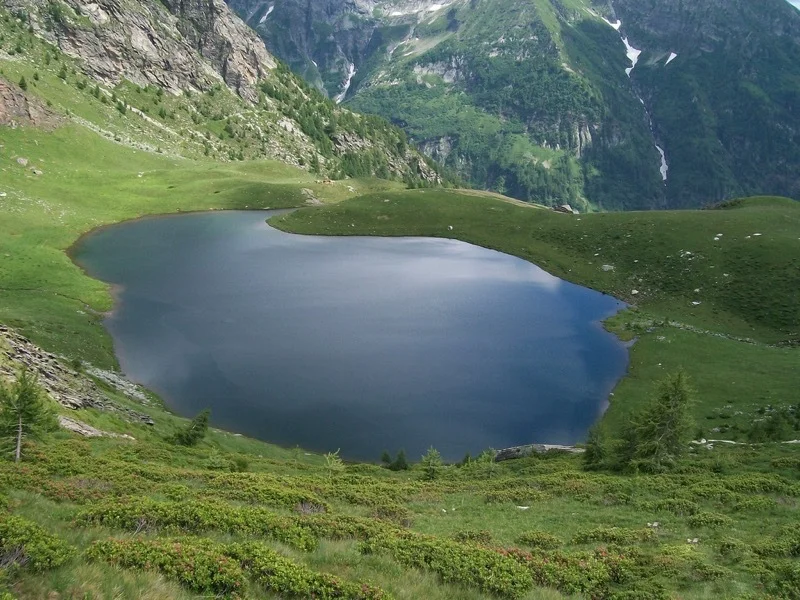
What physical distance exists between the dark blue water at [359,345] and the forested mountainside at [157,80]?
8163 centimetres

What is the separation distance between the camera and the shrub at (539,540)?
1505cm

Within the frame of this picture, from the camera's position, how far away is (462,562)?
442 inches

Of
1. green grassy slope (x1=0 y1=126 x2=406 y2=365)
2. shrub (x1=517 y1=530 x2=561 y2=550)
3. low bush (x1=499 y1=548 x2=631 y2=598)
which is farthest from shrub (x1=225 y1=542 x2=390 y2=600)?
green grassy slope (x1=0 y1=126 x2=406 y2=365)

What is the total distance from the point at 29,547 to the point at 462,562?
322 inches

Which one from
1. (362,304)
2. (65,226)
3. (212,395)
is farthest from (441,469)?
(65,226)

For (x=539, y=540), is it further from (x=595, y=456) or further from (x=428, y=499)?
(x=595, y=456)

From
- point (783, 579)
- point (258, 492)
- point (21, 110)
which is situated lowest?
point (258, 492)

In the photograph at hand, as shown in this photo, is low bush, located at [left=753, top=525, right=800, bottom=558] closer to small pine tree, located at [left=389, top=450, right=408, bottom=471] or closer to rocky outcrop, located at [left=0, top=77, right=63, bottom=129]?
small pine tree, located at [left=389, top=450, right=408, bottom=471]

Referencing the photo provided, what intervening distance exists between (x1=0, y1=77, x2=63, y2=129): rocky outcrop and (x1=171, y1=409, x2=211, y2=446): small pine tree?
10899 cm

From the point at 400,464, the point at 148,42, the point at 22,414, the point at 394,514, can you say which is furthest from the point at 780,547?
the point at 148,42

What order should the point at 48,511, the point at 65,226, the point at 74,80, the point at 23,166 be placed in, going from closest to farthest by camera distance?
1. the point at 48,511
2. the point at 65,226
3. the point at 23,166
4. the point at 74,80

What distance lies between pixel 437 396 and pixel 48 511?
104 feet

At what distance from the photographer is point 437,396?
4103 centimetres

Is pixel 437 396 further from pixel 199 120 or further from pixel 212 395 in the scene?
pixel 199 120
